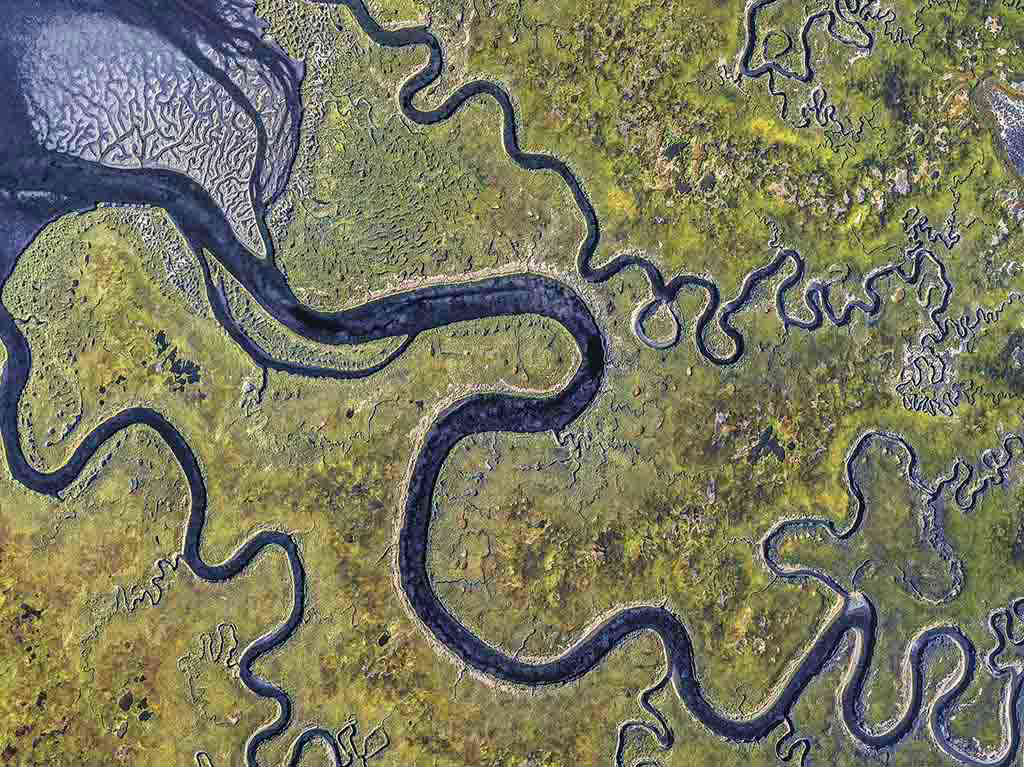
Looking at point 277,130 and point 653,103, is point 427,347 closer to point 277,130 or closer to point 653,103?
point 277,130

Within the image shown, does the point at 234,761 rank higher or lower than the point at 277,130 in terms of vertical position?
lower

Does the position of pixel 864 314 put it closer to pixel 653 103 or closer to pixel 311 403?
pixel 653 103

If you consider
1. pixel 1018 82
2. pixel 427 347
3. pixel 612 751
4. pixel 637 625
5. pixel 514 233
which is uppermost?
pixel 1018 82

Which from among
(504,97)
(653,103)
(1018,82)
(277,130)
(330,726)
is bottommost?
(330,726)

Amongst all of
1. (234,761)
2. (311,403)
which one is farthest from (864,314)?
(234,761)

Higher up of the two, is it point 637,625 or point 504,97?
point 504,97

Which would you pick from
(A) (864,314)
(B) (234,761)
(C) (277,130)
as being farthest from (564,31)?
(B) (234,761)
